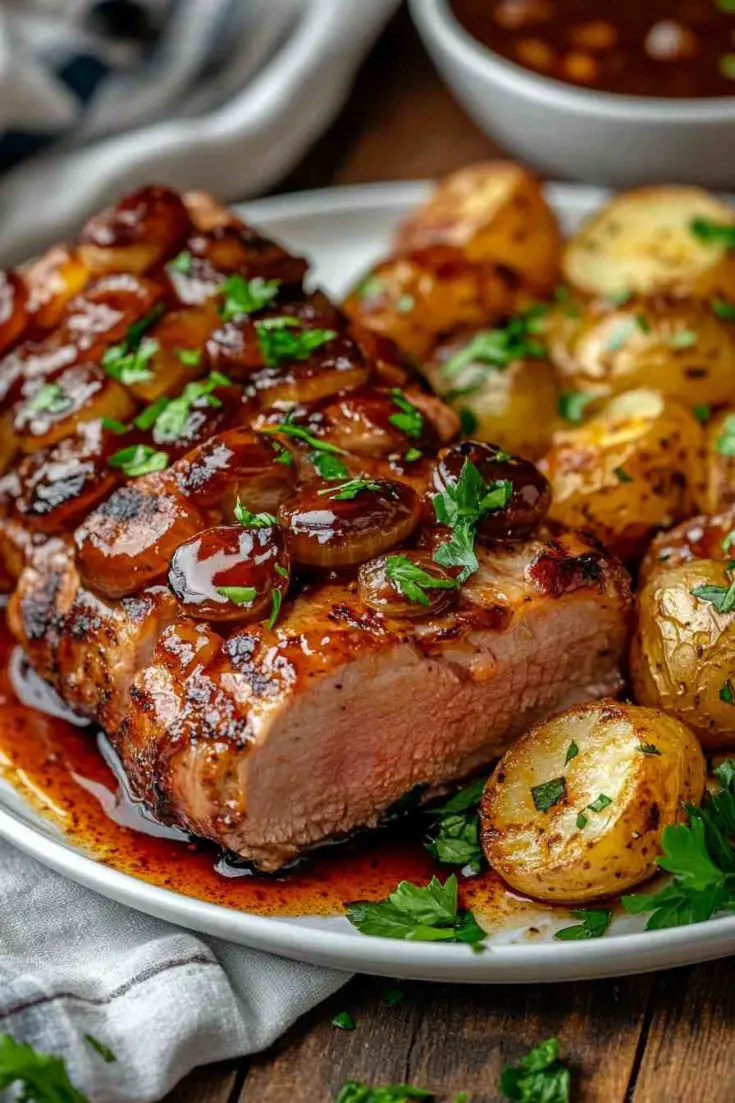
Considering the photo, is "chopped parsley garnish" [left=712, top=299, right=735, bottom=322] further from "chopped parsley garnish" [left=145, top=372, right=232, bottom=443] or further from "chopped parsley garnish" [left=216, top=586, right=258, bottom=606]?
"chopped parsley garnish" [left=216, top=586, right=258, bottom=606]

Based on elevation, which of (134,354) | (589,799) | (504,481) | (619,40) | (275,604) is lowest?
(619,40)

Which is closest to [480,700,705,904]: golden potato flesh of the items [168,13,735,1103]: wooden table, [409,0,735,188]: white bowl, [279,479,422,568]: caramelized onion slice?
[168,13,735,1103]: wooden table

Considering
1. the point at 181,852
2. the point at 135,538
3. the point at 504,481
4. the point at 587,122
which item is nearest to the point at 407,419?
the point at 504,481

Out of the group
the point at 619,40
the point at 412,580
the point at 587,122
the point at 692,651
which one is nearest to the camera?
the point at 412,580

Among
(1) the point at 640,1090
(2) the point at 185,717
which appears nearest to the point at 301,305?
(2) the point at 185,717

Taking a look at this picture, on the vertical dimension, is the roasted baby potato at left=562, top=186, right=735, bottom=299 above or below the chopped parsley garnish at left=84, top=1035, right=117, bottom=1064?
below

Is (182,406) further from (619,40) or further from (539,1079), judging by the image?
(619,40)

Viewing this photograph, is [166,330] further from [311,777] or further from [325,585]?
[311,777]

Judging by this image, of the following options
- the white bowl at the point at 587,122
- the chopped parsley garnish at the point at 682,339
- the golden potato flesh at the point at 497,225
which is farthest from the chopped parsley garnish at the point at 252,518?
the white bowl at the point at 587,122
